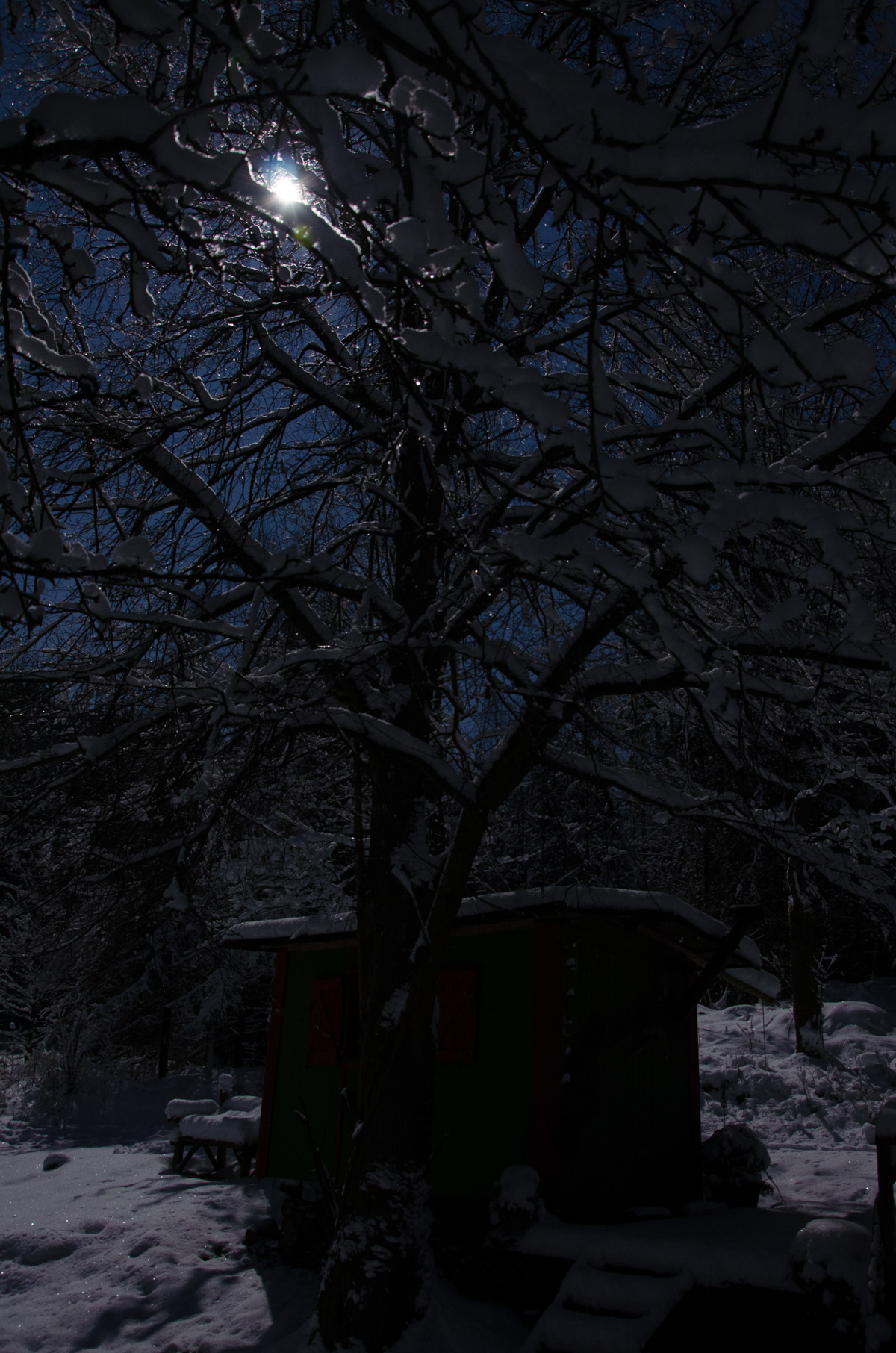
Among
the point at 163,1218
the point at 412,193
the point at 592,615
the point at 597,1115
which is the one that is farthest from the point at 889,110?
the point at 163,1218

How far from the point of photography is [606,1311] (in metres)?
5.31

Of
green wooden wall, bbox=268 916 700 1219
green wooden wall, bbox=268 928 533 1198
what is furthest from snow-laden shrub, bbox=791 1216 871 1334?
green wooden wall, bbox=268 928 533 1198

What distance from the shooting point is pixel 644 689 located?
4.91 meters

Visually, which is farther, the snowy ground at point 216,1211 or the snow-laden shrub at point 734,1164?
the snow-laden shrub at point 734,1164

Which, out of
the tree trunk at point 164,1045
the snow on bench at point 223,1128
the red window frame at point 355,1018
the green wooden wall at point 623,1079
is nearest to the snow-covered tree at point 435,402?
the red window frame at point 355,1018

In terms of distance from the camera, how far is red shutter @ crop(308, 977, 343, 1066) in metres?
9.20

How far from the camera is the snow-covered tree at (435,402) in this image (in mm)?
2156

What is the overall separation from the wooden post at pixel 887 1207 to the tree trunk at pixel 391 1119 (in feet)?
8.20

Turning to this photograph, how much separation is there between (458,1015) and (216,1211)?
3497 mm

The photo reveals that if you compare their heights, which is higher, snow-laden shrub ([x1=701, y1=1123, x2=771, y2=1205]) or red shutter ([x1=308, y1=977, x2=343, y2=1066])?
red shutter ([x1=308, y1=977, x2=343, y2=1066])

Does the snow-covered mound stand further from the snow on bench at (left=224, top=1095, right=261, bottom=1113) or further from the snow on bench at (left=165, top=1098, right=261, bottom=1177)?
the snow on bench at (left=224, top=1095, right=261, bottom=1113)

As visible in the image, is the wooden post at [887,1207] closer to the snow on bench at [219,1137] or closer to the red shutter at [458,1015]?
the red shutter at [458,1015]

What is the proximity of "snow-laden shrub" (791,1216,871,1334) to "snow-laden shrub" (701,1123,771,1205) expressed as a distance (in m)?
3.44

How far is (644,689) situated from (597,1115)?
474 centimetres
